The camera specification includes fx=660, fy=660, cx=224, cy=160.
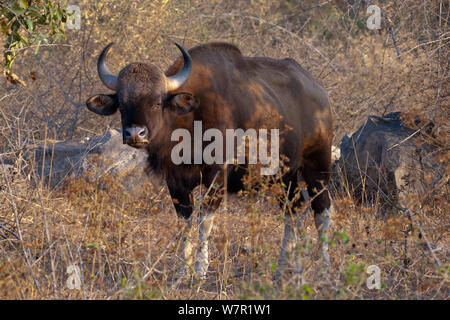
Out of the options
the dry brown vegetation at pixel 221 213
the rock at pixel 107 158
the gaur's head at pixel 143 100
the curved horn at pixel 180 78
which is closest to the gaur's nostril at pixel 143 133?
the gaur's head at pixel 143 100

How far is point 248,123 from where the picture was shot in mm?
5496

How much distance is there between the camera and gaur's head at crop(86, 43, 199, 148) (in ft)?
16.1

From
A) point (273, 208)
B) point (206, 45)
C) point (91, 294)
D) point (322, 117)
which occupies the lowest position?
point (273, 208)

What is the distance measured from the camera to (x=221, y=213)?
667 cm

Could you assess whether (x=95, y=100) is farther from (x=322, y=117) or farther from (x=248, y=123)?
(x=322, y=117)

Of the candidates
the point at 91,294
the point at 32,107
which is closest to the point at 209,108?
the point at 91,294

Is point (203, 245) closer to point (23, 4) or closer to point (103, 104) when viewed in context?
point (103, 104)

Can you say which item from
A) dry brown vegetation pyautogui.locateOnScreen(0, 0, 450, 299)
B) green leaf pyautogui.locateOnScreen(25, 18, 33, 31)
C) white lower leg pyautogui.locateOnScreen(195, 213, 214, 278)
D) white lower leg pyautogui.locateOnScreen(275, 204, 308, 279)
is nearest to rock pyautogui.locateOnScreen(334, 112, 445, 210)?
dry brown vegetation pyautogui.locateOnScreen(0, 0, 450, 299)

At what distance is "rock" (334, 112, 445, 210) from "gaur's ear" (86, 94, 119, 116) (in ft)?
7.72

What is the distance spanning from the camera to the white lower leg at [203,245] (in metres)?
4.89

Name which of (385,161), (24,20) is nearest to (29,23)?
(24,20)
